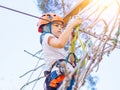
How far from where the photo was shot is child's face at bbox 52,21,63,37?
11.0 feet

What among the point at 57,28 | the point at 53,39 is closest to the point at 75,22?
the point at 53,39

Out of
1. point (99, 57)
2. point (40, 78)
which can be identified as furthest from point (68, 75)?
point (40, 78)

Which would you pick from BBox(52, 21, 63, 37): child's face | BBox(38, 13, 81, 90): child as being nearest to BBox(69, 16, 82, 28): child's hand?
BBox(38, 13, 81, 90): child

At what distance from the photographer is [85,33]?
3533mm

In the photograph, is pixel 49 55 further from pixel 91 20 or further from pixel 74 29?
pixel 91 20

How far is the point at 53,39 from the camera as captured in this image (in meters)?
3.10

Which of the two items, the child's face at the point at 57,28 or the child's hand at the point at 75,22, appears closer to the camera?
the child's hand at the point at 75,22

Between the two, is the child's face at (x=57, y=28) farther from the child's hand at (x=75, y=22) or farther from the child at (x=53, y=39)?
the child's hand at (x=75, y=22)

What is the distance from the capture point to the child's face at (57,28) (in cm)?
334

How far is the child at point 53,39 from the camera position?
2.99 meters

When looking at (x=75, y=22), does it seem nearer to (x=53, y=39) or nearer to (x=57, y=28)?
(x=53, y=39)

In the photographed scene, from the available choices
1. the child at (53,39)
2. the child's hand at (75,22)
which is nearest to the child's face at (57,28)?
the child at (53,39)

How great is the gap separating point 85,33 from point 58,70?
53 centimetres

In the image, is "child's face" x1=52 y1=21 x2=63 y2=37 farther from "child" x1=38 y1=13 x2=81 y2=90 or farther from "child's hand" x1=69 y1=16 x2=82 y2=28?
"child's hand" x1=69 y1=16 x2=82 y2=28
